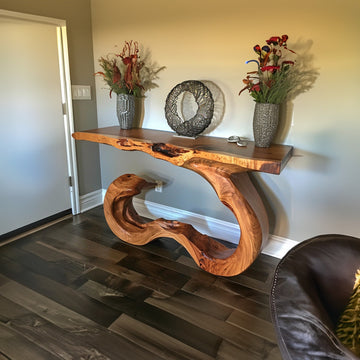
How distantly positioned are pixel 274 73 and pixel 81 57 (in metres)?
1.77

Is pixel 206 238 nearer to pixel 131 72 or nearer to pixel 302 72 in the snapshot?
pixel 302 72

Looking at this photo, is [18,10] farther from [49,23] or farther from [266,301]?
[266,301]

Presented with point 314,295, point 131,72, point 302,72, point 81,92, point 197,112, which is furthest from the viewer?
point 81,92

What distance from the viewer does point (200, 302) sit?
1.88 m

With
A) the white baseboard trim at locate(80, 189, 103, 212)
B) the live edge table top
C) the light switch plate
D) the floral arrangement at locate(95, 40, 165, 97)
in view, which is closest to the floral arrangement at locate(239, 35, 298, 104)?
the live edge table top

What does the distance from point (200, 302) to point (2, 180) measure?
1.76 m

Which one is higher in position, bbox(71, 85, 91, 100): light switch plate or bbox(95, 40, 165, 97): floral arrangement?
bbox(95, 40, 165, 97): floral arrangement

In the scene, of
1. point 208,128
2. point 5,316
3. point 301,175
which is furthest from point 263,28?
point 5,316

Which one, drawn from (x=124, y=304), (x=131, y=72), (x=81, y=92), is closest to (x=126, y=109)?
(x=131, y=72)

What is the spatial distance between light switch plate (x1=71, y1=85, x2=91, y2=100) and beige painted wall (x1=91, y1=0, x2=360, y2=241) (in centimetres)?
39

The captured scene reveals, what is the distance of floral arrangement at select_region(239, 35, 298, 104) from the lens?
1820 millimetres

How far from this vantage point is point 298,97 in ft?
6.58

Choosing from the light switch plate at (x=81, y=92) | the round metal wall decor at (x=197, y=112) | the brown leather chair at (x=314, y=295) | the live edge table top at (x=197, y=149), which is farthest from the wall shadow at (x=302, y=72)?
the light switch plate at (x=81, y=92)

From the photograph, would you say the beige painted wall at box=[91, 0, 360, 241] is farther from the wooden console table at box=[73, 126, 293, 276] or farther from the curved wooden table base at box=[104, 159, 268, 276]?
the curved wooden table base at box=[104, 159, 268, 276]
